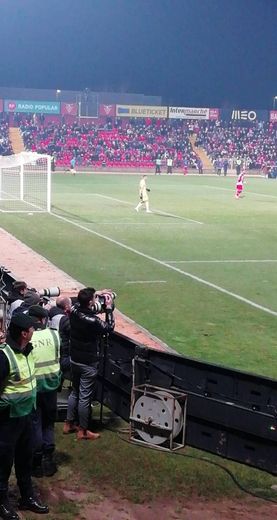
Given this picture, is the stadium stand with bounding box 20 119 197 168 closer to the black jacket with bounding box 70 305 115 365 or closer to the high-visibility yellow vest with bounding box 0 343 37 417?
the black jacket with bounding box 70 305 115 365

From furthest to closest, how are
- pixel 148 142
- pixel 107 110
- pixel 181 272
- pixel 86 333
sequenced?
1. pixel 107 110
2. pixel 148 142
3. pixel 181 272
4. pixel 86 333

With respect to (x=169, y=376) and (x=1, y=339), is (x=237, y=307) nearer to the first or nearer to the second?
(x=169, y=376)

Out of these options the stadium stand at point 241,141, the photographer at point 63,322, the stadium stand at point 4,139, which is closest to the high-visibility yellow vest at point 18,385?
the photographer at point 63,322

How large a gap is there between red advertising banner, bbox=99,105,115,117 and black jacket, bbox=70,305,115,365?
80.9 m

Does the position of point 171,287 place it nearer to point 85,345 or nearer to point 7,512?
point 85,345

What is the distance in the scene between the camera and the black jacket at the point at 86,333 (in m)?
7.77

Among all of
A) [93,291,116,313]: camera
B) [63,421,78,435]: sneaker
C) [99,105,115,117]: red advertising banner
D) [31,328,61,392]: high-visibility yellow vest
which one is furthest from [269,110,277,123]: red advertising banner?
[31,328,61,392]: high-visibility yellow vest

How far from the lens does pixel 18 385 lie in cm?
595

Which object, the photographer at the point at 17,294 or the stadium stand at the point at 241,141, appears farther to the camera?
the stadium stand at the point at 241,141

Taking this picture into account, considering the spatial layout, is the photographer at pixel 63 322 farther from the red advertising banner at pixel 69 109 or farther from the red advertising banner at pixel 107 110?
the red advertising banner at pixel 107 110

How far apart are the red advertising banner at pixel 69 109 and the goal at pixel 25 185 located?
33.5 m

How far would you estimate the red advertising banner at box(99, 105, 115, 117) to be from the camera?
86812mm

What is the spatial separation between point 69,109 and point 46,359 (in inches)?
3192

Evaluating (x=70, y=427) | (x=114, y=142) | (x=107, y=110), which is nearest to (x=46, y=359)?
(x=70, y=427)
